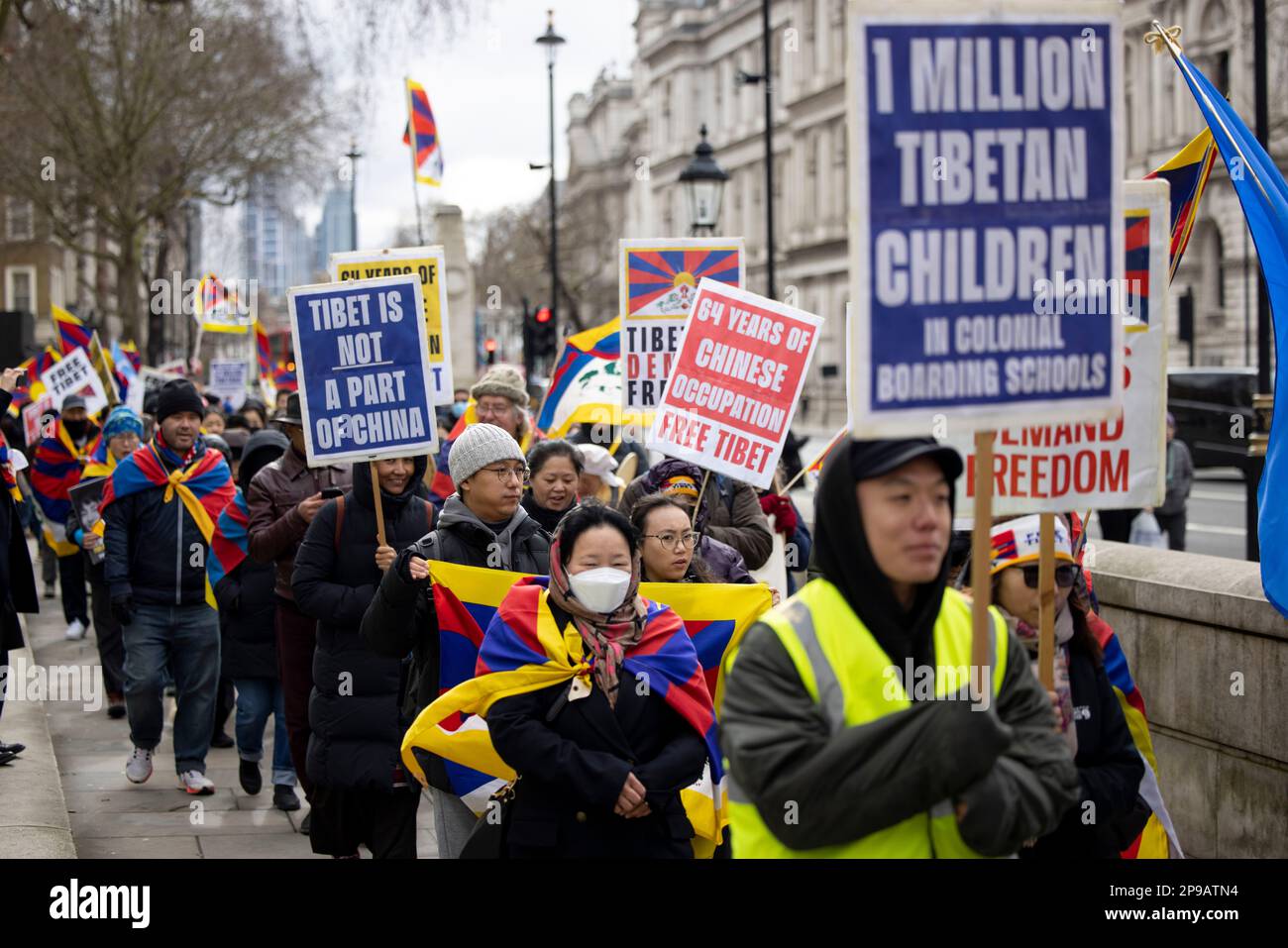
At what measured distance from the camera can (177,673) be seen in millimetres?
8875

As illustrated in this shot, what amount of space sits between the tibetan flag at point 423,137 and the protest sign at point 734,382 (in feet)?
50.7

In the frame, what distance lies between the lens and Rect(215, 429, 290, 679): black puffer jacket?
28.1ft

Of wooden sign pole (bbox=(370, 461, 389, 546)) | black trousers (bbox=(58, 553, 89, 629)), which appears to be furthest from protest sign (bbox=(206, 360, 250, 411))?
wooden sign pole (bbox=(370, 461, 389, 546))

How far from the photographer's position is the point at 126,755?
9.59 m

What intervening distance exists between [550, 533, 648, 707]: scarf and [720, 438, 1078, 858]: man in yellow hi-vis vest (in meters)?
1.23

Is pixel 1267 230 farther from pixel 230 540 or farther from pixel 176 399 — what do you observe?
pixel 176 399

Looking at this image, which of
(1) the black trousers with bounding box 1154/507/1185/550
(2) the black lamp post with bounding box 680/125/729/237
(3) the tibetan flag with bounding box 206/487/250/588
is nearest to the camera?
(3) the tibetan flag with bounding box 206/487/250/588

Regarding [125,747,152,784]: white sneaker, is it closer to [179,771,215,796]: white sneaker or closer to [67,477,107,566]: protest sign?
[179,771,215,796]: white sneaker

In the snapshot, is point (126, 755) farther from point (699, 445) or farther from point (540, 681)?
point (540, 681)

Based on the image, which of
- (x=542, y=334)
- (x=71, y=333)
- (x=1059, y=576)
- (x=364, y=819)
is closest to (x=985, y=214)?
(x=1059, y=576)

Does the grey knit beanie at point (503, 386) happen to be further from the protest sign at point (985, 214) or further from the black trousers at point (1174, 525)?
the black trousers at point (1174, 525)

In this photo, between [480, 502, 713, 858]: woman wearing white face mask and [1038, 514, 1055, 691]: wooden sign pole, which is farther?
[480, 502, 713, 858]: woman wearing white face mask

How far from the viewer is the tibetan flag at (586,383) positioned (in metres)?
11.9

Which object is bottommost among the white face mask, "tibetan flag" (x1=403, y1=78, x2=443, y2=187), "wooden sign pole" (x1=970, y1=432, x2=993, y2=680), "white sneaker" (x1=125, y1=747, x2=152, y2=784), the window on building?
"white sneaker" (x1=125, y1=747, x2=152, y2=784)
